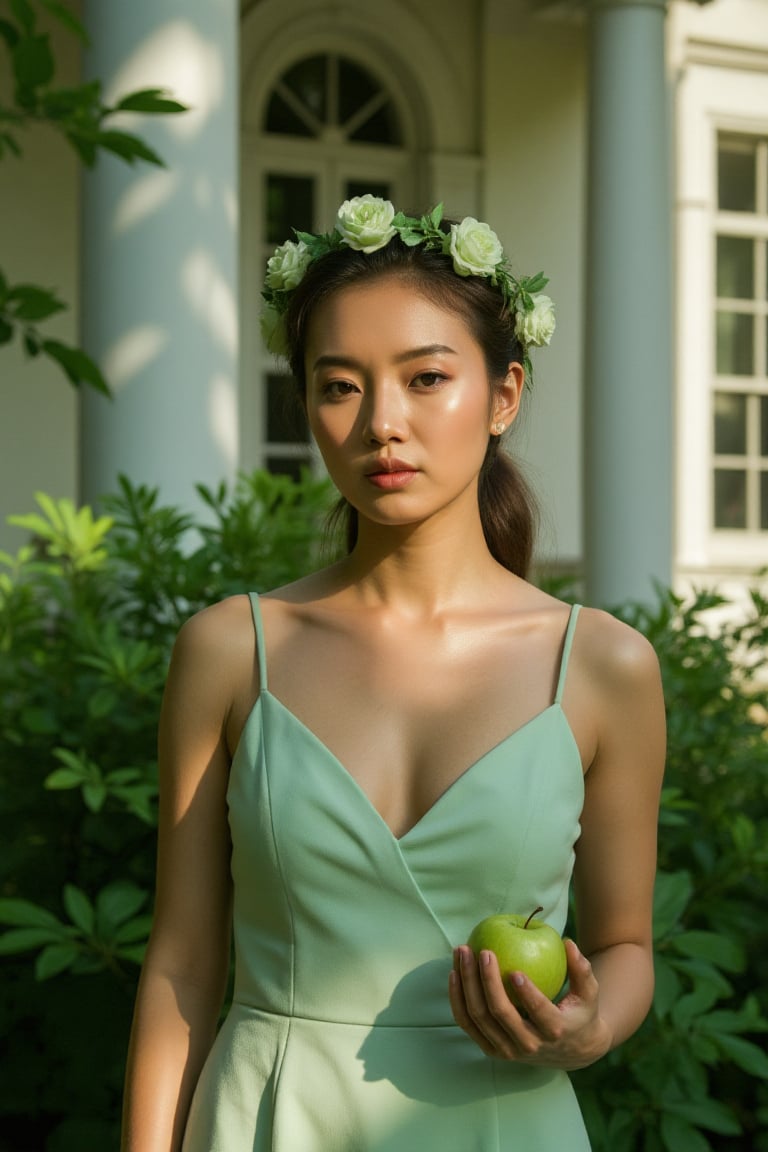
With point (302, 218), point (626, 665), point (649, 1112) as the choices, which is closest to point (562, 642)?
point (626, 665)

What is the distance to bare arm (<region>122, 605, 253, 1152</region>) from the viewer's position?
1809mm

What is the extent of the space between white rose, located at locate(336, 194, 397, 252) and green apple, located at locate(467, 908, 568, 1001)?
0.77m

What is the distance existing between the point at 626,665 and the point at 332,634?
344 millimetres

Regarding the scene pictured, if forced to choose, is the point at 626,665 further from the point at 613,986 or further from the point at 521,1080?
the point at 521,1080

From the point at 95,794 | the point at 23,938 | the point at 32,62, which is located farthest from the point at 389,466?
the point at 23,938

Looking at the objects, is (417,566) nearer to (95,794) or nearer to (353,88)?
(95,794)

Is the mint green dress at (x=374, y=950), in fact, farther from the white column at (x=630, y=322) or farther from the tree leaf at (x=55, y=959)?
the white column at (x=630, y=322)

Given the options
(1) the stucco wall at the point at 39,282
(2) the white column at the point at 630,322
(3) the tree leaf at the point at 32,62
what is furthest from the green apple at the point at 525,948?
(1) the stucco wall at the point at 39,282

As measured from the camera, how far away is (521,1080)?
5.75ft

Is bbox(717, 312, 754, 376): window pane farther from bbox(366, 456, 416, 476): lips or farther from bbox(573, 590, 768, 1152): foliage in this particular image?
bbox(366, 456, 416, 476): lips

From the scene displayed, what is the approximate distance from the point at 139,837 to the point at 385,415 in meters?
1.83

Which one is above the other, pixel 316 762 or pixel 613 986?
pixel 316 762

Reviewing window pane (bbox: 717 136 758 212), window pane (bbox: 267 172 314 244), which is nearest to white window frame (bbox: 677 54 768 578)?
window pane (bbox: 717 136 758 212)

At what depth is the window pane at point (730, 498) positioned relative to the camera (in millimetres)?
10445
